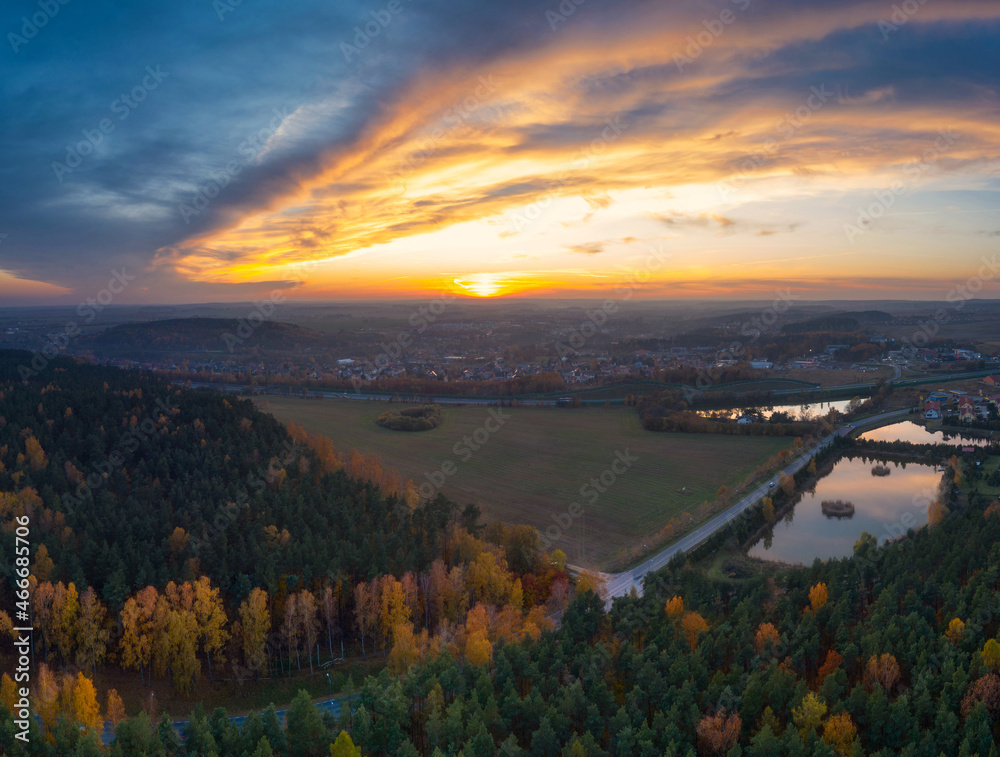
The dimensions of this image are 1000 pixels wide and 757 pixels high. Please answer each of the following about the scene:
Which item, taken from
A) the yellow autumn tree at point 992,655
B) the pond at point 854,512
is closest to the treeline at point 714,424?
the pond at point 854,512

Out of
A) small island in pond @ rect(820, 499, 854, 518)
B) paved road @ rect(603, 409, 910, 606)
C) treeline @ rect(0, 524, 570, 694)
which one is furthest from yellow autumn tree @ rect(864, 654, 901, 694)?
small island in pond @ rect(820, 499, 854, 518)

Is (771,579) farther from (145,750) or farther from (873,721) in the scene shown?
(145,750)

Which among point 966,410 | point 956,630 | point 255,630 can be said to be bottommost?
point 255,630

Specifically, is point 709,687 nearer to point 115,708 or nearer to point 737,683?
point 737,683

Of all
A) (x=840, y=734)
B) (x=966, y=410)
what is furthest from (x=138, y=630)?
(x=966, y=410)

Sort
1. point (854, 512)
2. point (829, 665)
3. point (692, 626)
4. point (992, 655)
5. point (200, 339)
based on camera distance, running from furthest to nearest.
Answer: point (200, 339), point (854, 512), point (692, 626), point (829, 665), point (992, 655)
